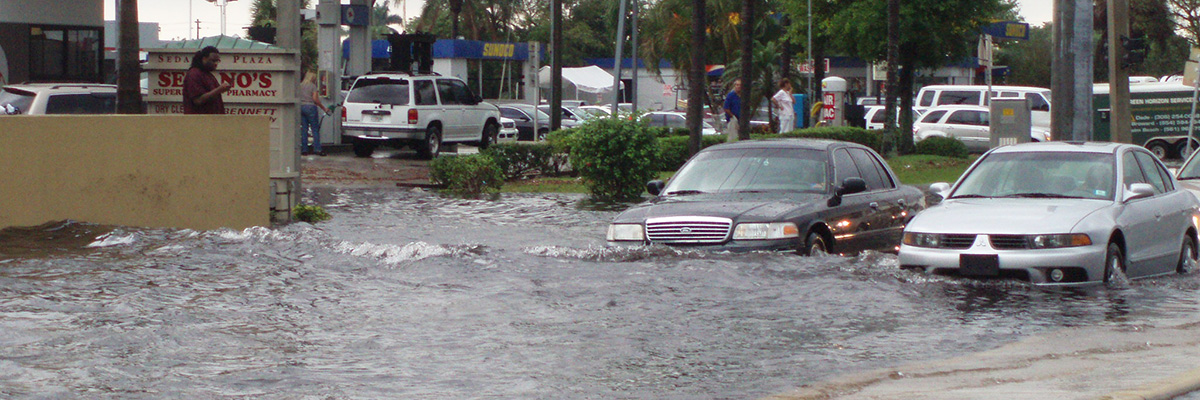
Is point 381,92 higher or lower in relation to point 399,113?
higher

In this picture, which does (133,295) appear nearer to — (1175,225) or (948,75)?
(1175,225)

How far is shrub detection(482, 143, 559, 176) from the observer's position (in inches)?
892

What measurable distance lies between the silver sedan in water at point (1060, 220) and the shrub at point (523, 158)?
11.7m

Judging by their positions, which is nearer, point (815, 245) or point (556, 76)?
point (815, 245)

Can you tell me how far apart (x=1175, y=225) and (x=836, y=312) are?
3815 millimetres

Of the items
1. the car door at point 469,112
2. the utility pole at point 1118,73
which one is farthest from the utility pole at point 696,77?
the car door at point 469,112

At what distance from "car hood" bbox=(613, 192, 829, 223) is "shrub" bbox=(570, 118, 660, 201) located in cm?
729

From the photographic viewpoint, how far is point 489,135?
1166 inches

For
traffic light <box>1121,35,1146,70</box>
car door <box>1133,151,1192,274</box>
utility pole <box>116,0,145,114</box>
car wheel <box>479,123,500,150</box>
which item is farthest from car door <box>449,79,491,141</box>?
car door <box>1133,151,1192,274</box>

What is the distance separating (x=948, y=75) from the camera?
69.8m

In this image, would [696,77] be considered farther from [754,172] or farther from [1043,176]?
[1043,176]

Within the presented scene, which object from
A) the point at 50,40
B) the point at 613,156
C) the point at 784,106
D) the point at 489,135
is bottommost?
the point at 613,156

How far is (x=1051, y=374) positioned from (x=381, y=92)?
20789 mm

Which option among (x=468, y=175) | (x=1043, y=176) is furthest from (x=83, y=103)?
(x=1043, y=176)
